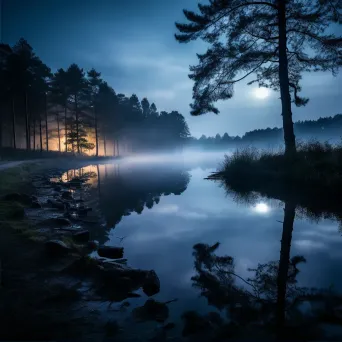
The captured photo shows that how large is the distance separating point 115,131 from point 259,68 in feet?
140

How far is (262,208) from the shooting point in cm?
656

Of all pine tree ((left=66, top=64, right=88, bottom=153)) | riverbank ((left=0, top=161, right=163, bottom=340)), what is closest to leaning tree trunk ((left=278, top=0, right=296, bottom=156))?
riverbank ((left=0, top=161, right=163, bottom=340))

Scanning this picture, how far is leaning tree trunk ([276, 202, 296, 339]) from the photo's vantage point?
2.20m

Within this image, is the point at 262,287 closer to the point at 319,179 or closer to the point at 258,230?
the point at 258,230

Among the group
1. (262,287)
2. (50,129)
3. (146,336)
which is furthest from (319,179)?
(50,129)

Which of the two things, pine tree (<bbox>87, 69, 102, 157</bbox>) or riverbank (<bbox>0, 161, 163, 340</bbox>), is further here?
pine tree (<bbox>87, 69, 102, 157</bbox>)

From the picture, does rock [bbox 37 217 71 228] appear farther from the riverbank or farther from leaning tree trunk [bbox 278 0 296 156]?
leaning tree trunk [bbox 278 0 296 156]

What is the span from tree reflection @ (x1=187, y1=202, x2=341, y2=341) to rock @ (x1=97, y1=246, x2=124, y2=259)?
1.31 meters

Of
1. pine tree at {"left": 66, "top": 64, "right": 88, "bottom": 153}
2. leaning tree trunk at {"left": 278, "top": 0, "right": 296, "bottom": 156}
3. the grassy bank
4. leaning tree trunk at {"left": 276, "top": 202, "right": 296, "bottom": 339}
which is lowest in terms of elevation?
leaning tree trunk at {"left": 276, "top": 202, "right": 296, "bottom": 339}

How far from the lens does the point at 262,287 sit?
2.79 meters

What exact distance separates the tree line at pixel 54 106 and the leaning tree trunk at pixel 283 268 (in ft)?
111

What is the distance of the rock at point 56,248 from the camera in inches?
149

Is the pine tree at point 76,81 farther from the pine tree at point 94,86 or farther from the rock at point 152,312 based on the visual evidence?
the rock at point 152,312

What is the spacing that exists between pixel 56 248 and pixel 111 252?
2.96 feet
